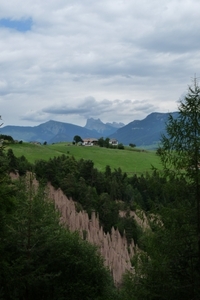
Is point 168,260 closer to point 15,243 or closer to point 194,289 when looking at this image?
point 194,289

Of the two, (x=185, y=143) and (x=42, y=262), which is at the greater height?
(x=185, y=143)

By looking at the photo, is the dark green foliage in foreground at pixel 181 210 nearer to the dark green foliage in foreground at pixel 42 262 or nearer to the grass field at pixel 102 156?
the dark green foliage in foreground at pixel 42 262

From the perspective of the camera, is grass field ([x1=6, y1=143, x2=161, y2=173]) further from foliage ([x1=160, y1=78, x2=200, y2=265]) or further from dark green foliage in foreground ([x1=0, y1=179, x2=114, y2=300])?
foliage ([x1=160, y1=78, x2=200, y2=265])

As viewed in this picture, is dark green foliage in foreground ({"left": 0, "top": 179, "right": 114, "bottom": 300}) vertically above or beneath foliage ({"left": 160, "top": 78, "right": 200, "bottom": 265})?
beneath

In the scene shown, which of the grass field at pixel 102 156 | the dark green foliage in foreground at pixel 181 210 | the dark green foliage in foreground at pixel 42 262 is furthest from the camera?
the grass field at pixel 102 156

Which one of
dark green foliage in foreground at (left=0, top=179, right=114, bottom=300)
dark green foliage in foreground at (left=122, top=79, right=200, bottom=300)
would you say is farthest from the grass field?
dark green foliage in foreground at (left=122, top=79, right=200, bottom=300)

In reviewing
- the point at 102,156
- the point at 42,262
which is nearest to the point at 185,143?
the point at 42,262

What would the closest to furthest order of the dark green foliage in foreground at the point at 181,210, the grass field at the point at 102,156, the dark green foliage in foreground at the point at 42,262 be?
1. the dark green foliage in foreground at the point at 181,210
2. the dark green foliage in foreground at the point at 42,262
3. the grass field at the point at 102,156

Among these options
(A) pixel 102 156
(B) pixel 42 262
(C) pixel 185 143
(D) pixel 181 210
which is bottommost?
(B) pixel 42 262

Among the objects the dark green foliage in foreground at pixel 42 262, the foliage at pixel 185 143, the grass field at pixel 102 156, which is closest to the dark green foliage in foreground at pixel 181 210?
the foliage at pixel 185 143

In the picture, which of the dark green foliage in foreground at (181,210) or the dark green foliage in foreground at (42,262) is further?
the dark green foliage in foreground at (42,262)

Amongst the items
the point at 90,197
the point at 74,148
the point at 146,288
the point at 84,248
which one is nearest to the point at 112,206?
the point at 90,197

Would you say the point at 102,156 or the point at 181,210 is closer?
the point at 181,210

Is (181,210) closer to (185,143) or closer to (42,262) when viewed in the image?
(185,143)
